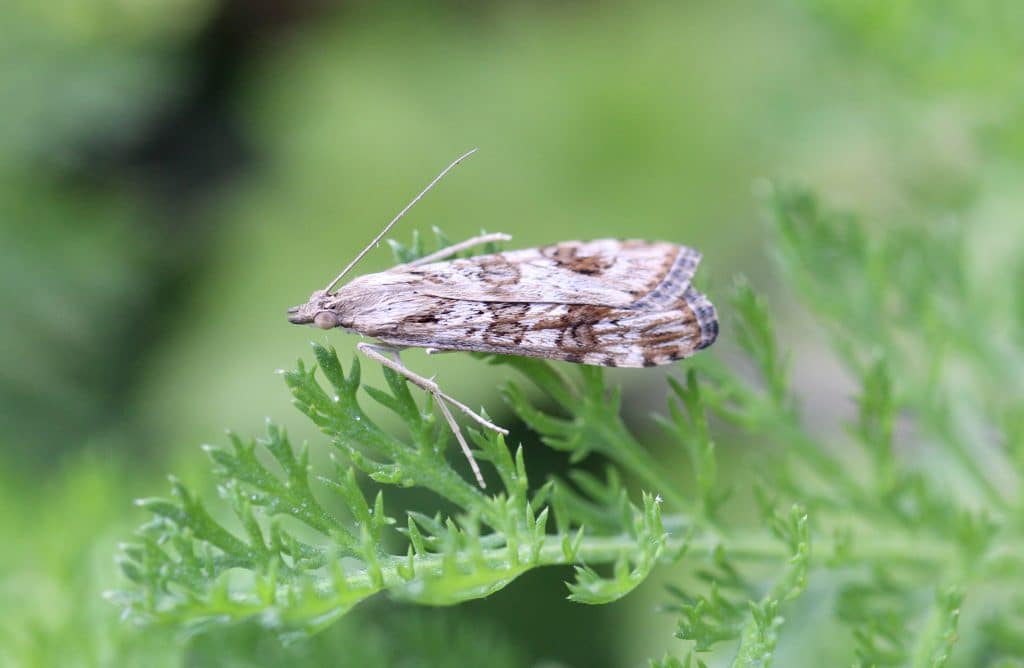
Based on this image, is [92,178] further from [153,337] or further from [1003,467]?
[1003,467]

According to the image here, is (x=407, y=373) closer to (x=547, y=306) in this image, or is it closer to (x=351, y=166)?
(x=547, y=306)

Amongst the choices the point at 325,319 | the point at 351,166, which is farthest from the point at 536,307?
the point at 351,166

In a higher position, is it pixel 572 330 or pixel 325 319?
pixel 325 319

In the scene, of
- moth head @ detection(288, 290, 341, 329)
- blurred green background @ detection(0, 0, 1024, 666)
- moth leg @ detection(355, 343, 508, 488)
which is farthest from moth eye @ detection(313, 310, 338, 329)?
blurred green background @ detection(0, 0, 1024, 666)

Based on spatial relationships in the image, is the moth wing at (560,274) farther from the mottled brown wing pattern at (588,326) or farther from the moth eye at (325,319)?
the moth eye at (325,319)

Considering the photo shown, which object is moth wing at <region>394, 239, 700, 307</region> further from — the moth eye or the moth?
the moth eye

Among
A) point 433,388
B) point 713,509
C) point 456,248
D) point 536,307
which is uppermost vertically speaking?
point 456,248
